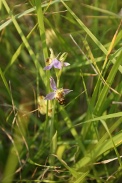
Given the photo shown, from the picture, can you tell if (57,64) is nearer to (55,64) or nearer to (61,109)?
(55,64)

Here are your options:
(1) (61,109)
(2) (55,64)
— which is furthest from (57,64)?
(1) (61,109)

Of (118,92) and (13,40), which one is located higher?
(13,40)

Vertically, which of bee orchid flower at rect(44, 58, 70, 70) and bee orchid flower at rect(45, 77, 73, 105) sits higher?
bee orchid flower at rect(44, 58, 70, 70)

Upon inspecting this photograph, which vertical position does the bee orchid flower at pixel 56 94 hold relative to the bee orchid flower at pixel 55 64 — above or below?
below

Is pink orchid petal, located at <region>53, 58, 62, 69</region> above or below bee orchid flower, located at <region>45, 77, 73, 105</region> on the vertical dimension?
above

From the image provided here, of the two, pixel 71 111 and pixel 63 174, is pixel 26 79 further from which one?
pixel 63 174

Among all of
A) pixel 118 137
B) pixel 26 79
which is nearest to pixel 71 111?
pixel 26 79

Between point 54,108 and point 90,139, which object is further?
point 90,139

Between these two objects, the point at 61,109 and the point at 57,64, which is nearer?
the point at 57,64
